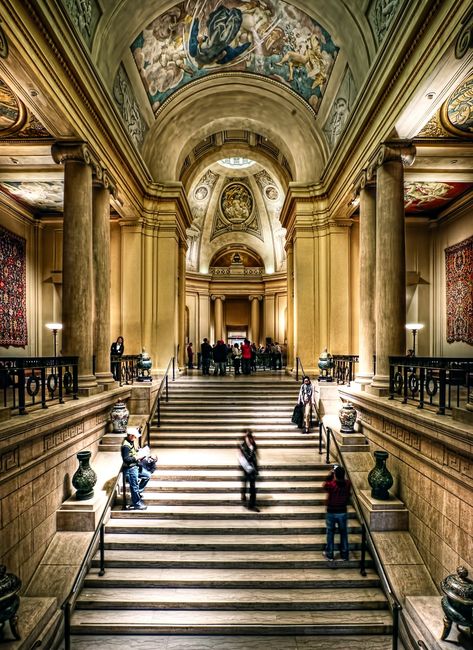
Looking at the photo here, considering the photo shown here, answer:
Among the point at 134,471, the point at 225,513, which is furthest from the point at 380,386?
the point at 134,471

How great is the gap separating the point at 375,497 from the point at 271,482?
197 centimetres

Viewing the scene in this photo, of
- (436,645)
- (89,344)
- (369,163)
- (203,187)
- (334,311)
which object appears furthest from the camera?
(203,187)

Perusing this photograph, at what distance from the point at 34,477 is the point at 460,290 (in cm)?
1208

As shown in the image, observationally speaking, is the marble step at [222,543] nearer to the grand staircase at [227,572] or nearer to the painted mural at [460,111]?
the grand staircase at [227,572]

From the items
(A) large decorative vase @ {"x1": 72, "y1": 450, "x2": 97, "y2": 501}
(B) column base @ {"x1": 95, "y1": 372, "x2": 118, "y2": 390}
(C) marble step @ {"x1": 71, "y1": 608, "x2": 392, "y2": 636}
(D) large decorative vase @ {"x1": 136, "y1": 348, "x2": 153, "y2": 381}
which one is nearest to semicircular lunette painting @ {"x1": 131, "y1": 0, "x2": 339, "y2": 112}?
(D) large decorative vase @ {"x1": 136, "y1": 348, "x2": 153, "y2": 381}

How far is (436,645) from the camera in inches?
166

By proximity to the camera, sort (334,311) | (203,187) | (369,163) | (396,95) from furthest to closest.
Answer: (203,187) → (334,311) → (369,163) → (396,95)

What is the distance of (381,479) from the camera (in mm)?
6504

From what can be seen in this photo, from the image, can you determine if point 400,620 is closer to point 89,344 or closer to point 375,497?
point 375,497

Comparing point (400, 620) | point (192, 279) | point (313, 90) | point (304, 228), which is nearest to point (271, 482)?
point (400, 620)

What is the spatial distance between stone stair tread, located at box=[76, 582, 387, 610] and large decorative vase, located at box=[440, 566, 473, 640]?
50.0 inches

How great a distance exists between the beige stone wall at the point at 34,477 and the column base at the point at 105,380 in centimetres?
210

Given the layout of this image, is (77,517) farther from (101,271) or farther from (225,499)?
(101,271)

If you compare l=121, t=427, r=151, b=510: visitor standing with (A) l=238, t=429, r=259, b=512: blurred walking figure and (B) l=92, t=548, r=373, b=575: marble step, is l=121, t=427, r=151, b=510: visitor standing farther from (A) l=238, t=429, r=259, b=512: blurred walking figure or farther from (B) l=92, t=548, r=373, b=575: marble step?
(A) l=238, t=429, r=259, b=512: blurred walking figure
